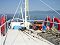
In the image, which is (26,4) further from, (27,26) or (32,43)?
(32,43)

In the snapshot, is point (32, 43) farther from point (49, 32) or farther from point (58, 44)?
point (49, 32)

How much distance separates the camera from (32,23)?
15859 mm

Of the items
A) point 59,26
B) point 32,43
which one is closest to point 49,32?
point 59,26

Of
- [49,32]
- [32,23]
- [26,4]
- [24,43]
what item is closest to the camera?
[24,43]

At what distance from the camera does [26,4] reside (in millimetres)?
13672

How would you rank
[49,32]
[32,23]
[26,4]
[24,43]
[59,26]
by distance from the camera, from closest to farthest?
[24,43] < [49,32] < [59,26] < [26,4] < [32,23]

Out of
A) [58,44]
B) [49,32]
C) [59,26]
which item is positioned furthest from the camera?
[59,26]

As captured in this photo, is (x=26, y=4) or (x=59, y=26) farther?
(x=26, y=4)

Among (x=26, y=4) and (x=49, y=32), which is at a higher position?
(x=26, y=4)

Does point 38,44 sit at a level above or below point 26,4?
below

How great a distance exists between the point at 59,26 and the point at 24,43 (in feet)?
15.4

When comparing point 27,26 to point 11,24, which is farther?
point 11,24

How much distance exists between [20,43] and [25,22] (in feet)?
17.6

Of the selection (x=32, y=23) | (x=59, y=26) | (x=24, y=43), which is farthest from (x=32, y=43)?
(x=32, y=23)
